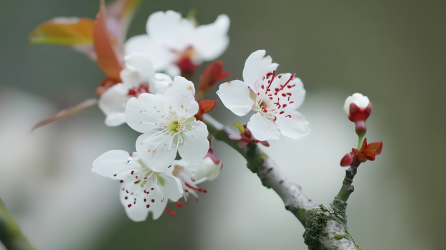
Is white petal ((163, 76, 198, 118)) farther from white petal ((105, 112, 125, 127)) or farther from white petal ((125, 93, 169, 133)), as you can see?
white petal ((105, 112, 125, 127))

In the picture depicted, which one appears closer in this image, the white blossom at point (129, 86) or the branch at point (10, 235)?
the branch at point (10, 235)

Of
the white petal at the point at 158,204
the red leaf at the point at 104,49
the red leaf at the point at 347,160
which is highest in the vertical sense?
the red leaf at the point at 347,160

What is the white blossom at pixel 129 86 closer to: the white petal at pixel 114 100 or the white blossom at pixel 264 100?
the white petal at pixel 114 100

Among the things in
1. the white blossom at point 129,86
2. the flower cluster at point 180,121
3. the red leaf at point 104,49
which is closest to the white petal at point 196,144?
the flower cluster at point 180,121

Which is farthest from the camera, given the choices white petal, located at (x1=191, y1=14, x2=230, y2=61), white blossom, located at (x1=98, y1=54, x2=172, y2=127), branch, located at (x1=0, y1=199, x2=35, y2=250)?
white petal, located at (x1=191, y1=14, x2=230, y2=61)

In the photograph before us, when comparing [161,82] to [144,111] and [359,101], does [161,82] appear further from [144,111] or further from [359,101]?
[359,101]

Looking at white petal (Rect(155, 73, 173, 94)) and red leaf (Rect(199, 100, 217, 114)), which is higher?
red leaf (Rect(199, 100, 217, 114))

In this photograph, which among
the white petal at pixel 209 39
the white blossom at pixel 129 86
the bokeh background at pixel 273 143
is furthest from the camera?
the bokeh background at pixel 273 143

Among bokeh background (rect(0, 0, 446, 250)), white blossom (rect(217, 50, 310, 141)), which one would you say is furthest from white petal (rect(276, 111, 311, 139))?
bokeh background (rect(0, 0, 446, 250))
